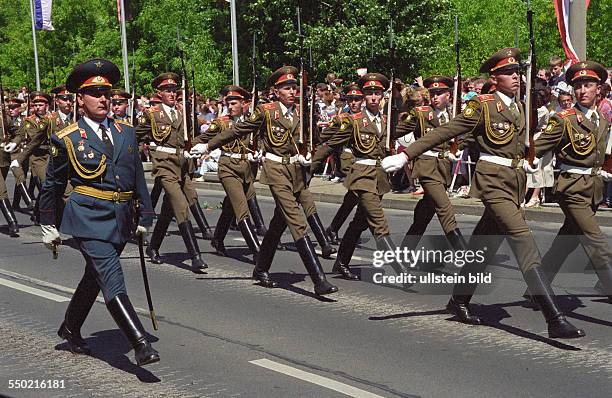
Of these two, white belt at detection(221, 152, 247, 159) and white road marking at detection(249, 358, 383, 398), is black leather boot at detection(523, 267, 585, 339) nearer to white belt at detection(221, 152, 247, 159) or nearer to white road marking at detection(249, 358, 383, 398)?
white road marking at detection(249, 358, 383, 398)

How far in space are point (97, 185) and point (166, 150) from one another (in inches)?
200

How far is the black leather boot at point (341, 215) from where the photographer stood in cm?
1159

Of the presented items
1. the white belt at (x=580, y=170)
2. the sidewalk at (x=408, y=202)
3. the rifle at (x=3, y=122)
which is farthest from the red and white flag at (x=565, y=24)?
the rifle at (x=3, y=122)

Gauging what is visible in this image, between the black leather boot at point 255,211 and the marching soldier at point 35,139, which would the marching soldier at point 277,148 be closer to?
the black leather boot at point 255,211

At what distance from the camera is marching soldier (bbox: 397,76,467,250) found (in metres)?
9.70

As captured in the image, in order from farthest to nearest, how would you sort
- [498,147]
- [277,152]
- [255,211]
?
[255,211], [277,152], [498,147]

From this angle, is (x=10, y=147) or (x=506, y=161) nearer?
(x=506, y=161)

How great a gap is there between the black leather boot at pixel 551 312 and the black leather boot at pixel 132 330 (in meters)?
2.72

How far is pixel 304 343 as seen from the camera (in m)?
7.38

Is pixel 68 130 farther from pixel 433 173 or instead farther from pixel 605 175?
pixel 605 175

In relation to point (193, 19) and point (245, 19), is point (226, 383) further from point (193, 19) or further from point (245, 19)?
point (193, 19)

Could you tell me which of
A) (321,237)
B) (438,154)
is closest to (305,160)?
(438,154)

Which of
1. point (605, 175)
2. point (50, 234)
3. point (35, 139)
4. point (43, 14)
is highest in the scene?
point (43, 14)

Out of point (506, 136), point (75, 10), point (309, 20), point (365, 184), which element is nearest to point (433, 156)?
point (365, 184)
